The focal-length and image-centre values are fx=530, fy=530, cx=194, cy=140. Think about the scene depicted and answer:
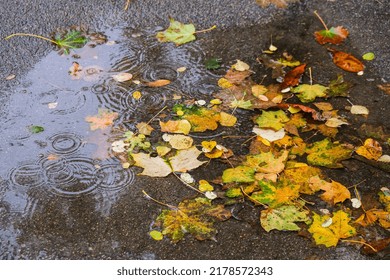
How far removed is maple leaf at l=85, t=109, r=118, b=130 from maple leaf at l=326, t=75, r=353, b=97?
51.0 inches

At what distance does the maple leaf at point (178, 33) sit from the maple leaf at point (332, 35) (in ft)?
2.45

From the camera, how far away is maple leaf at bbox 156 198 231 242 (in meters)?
2.41

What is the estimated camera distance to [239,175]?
264 centimetres

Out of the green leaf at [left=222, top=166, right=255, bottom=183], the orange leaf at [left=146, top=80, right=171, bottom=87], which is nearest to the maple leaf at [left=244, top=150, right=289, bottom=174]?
the green leaf at [left=222, top=166, right=255, bottom=183]

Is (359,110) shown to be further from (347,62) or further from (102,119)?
(102,119)

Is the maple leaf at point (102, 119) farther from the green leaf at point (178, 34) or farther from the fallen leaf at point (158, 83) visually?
the green leaf at point (178, 34)

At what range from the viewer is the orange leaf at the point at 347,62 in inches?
134

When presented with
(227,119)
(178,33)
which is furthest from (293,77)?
(178,33)

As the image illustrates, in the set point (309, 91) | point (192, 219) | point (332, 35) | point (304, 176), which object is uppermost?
point (332, 35)

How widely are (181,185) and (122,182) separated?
299 millimetres

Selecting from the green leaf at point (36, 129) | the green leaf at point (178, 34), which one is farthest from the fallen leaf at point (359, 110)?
the green leaf at point (36, 129)

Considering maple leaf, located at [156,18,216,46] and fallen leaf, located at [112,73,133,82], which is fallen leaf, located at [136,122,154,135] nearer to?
fallen leaf, located at [112,73,133,82]

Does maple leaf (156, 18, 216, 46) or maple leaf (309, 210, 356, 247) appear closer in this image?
maple leaf (309, 210, 356, 247)

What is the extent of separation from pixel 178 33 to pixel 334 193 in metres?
1.72
